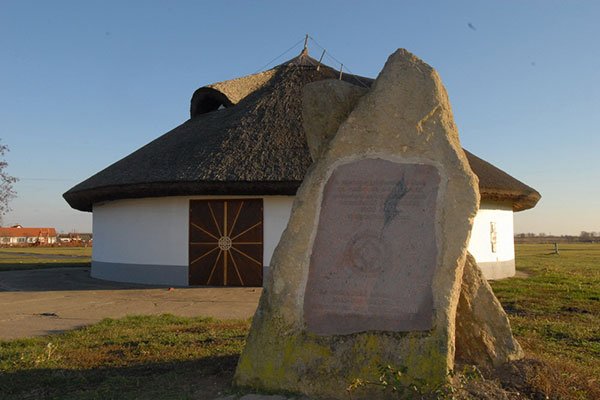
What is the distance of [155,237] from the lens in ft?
45.9

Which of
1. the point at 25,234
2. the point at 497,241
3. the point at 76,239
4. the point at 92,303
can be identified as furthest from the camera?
the point at 25,234

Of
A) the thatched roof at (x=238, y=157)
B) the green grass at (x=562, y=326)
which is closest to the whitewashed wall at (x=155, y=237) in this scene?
the thatched roof at (x=238, y=157)

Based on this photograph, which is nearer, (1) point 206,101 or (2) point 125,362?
(2) point 125,362

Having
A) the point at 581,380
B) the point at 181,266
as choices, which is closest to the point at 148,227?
the point at 181,266

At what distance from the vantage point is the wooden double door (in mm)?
13391

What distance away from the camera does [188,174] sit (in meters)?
12.9

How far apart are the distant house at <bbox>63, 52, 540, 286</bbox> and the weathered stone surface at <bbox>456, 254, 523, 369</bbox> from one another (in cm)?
782

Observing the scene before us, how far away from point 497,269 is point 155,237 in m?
9.99

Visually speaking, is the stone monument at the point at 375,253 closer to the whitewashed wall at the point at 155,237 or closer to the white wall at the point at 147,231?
the whitewashed wall at the point at 155,237

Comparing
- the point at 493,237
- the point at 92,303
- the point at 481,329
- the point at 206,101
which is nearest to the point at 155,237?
the point at 92,303

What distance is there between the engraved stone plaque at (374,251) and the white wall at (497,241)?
36.9ft

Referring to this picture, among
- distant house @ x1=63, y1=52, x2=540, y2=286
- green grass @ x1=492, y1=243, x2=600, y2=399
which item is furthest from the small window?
green grass @ x1=492, y1=243, x2=600, y2=399

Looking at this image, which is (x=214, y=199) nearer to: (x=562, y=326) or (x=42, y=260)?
(x=562, y=326)

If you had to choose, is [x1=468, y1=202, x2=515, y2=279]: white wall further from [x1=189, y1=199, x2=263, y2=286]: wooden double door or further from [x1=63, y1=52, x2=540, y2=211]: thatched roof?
[x1=189, y1=199, x2=263, y2=286]: wooden double door
